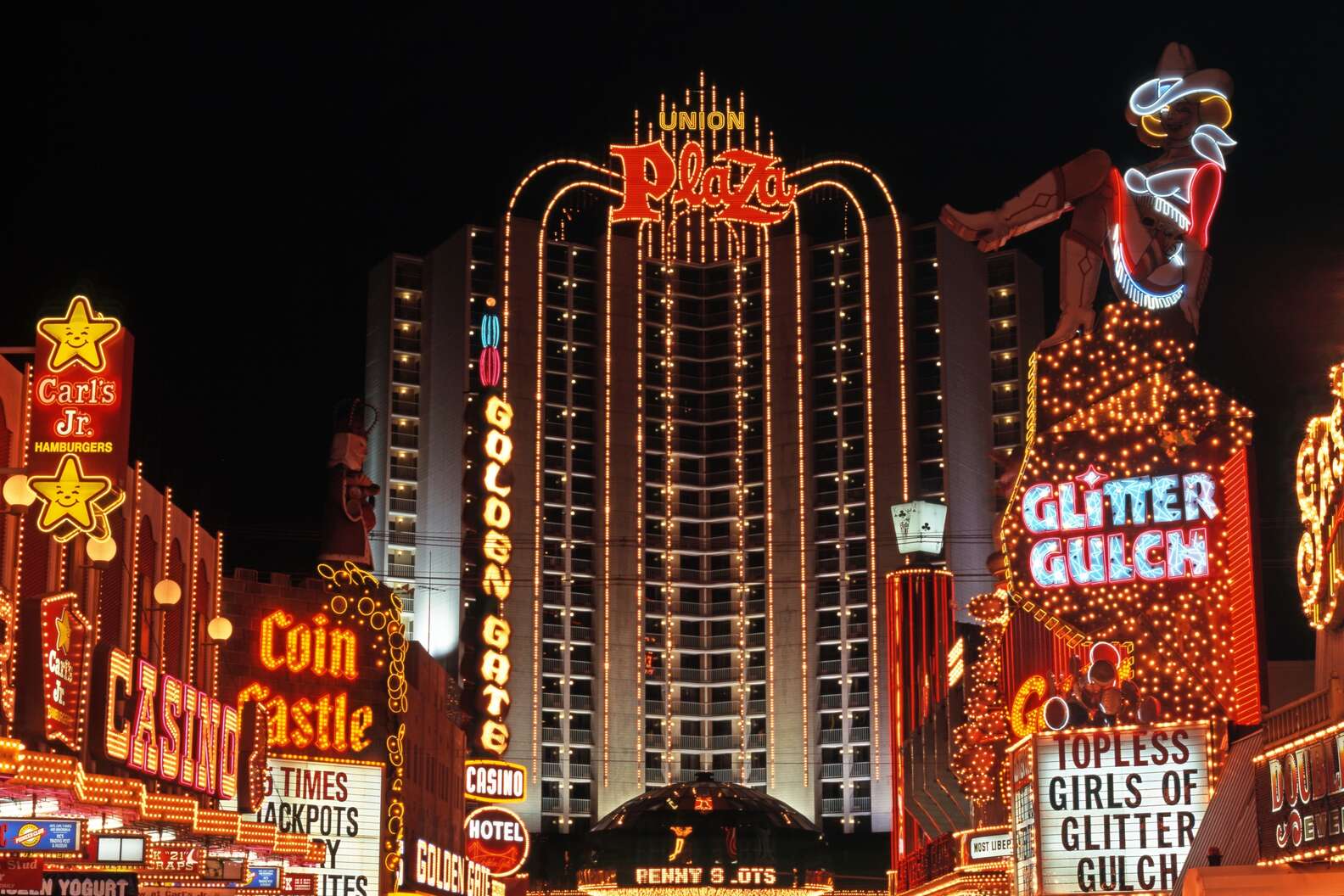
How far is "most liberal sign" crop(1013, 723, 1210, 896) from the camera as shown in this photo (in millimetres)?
35219

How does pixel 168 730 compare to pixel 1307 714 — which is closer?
pixel 1307 714

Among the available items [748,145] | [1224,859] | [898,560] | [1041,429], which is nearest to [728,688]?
[898,560]

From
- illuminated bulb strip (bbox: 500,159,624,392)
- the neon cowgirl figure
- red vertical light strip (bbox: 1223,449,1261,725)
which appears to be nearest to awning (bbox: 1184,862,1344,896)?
red vertical light strip (bbox: 1223,449,1261,725)

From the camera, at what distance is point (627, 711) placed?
4624 inches

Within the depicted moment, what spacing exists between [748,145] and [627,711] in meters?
41.3

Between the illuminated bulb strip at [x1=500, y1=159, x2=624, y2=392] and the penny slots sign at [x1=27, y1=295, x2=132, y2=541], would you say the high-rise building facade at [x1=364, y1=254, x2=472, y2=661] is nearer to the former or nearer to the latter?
the illuminated bulb strip at [x1=500, y1=159, x2=624, y2=392]

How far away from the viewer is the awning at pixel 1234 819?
28.8 m

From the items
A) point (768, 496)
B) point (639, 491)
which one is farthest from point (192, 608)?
point (768, 496)

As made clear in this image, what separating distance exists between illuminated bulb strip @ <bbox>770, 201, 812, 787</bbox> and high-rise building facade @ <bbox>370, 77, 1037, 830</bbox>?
153 mm

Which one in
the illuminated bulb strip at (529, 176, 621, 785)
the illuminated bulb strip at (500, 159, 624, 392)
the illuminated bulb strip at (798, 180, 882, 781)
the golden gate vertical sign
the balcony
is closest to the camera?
the balcony

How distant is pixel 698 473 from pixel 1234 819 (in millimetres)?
94175

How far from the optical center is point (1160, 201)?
39125mm

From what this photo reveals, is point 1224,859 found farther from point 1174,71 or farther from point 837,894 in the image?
point 837,894

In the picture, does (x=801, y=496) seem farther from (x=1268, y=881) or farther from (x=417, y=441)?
(x=1268, y=881)
